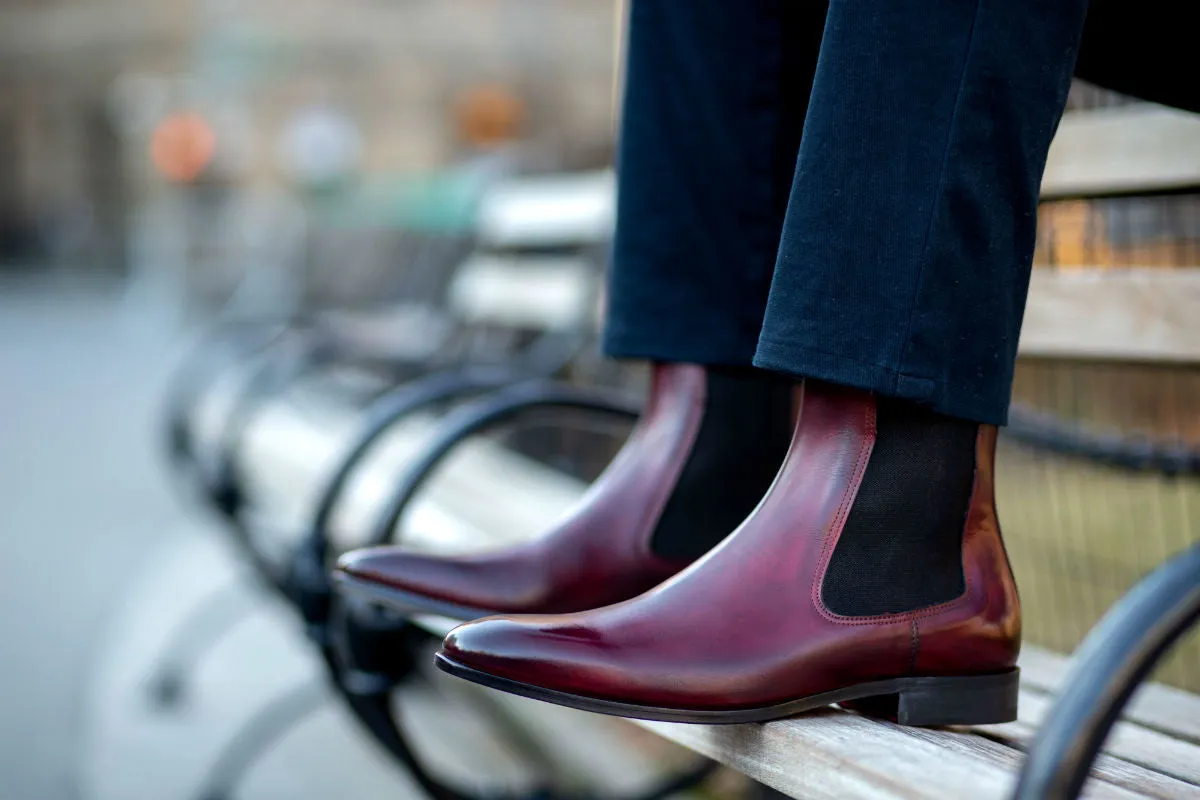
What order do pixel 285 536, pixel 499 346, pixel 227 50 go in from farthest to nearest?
pixel 227 50 → pixel 499 346 → pixel 285 536

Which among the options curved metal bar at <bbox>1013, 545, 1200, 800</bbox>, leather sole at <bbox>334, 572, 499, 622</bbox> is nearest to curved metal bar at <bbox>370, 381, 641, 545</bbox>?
leather sole at <bbox>334, 572, 499, 622</bbox>

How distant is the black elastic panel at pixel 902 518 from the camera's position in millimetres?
702

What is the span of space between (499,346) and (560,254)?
31 cm

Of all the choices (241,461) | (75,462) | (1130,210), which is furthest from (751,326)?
(75,462)

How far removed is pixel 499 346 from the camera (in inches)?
112

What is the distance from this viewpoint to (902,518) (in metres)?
0.72

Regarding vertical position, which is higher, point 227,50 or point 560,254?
point 227,50

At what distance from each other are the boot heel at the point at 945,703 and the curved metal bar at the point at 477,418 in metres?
0.47

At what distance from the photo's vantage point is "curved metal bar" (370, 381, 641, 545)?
107cm

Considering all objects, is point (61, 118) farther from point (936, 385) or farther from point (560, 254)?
point (936, 385)

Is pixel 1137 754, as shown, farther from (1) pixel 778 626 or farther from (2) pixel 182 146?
(2) pixel 182 146

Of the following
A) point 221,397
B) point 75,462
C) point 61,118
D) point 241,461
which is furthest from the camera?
point 61,118

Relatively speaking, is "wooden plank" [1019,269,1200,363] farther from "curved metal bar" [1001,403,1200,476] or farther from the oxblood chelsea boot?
the oxblood chelsea boot

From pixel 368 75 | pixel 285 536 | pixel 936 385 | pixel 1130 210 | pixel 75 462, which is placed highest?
pixel 368 75
